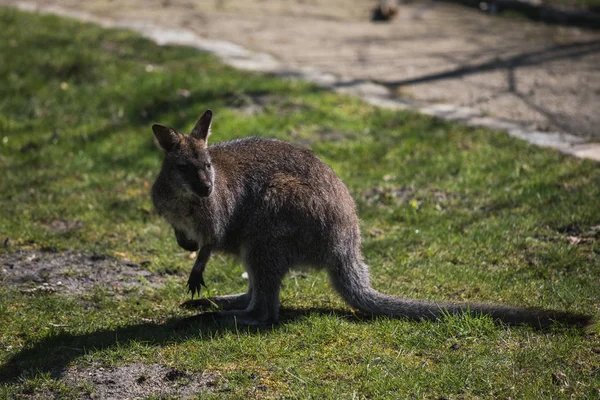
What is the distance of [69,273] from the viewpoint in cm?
564

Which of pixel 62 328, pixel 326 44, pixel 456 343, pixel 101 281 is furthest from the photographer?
pixel 326 44

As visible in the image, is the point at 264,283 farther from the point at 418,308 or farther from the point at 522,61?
the point at 522,61

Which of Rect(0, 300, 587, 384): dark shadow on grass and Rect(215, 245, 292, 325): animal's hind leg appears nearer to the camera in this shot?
Rect(0, 300, 587, 384): dark shadow on grass

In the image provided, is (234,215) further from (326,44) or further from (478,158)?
(326,44)

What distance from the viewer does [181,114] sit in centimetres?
854

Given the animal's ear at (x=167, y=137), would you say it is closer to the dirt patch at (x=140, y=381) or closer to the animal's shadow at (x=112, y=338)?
the animal's shadow at (x=112, y=338)

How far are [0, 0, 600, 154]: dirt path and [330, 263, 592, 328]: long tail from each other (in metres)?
3.73

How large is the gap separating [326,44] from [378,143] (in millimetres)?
3292

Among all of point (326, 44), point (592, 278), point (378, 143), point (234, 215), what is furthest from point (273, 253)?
point (326, 44)

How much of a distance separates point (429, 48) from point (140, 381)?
7.45 m

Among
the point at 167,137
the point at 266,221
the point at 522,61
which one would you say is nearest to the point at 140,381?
the point at 266,221

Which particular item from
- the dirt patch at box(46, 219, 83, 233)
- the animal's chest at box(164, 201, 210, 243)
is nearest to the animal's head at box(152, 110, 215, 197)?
the animal's chest at box(164, 201, 210, 243)

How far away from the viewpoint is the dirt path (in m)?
8.81

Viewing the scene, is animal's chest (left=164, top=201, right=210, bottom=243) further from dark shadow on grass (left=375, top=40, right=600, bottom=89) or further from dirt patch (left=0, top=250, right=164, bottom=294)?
dark shadow on grass (left=375, top=40, right=600, bottom=89)
